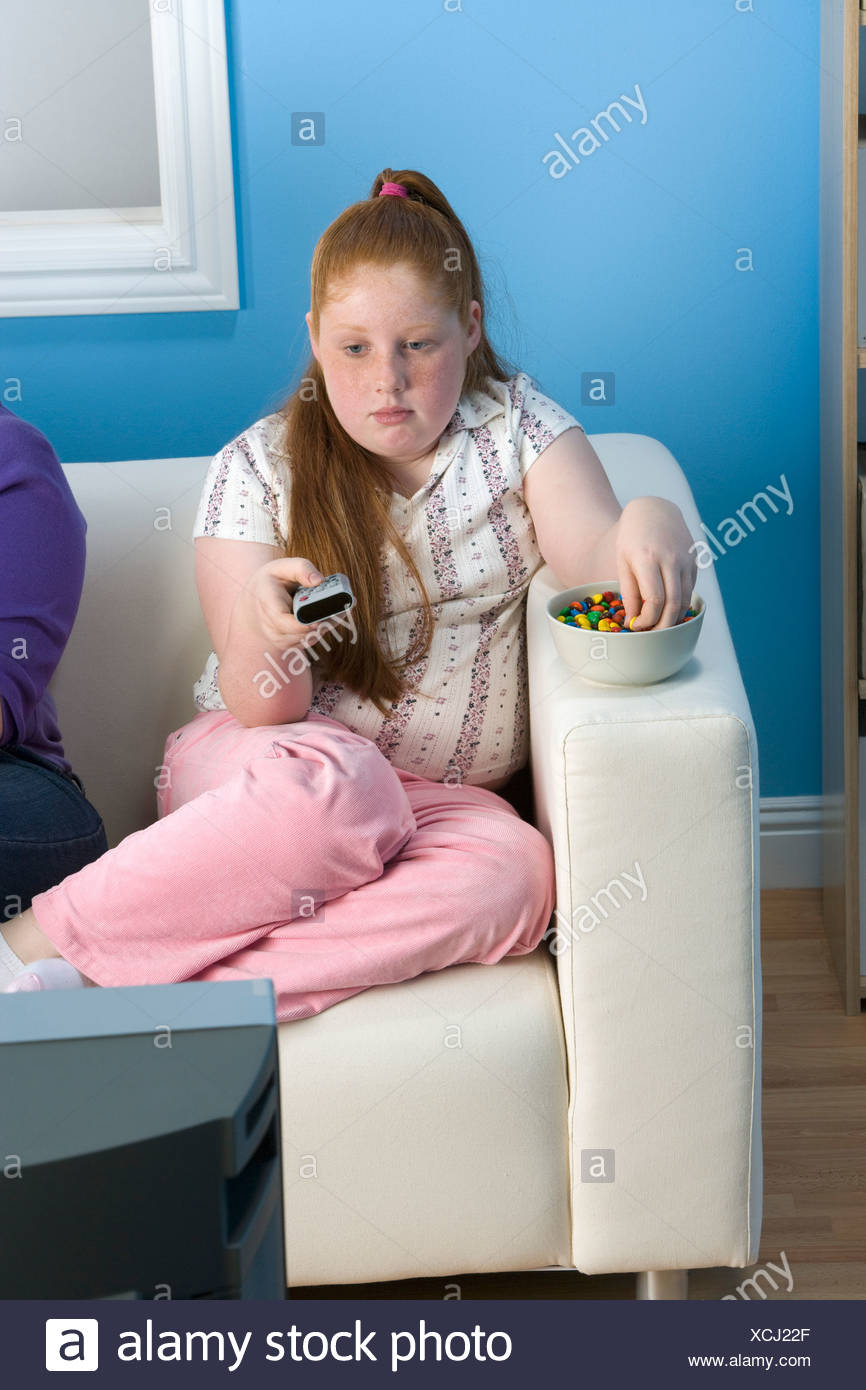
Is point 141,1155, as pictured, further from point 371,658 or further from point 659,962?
point 371,658

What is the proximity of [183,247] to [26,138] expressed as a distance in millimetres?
224

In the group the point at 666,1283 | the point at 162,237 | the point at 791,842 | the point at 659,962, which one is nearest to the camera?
the point at 659,962

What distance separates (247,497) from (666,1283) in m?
0.79

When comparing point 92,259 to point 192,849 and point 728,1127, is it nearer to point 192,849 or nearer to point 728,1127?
point 192,849

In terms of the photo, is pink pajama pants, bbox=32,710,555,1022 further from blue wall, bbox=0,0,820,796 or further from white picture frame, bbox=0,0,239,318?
white picture frame, bbox=0,0,239,318

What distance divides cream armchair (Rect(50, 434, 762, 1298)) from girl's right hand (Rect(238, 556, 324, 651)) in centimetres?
22

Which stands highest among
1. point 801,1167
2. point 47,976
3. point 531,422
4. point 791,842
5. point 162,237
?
point 162,237

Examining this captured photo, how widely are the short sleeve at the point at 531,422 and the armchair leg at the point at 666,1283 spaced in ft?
2.40

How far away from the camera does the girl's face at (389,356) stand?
4.24ft

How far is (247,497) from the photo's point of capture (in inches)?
55.0

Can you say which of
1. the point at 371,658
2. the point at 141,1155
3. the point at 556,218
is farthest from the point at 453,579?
the point at 141,1155

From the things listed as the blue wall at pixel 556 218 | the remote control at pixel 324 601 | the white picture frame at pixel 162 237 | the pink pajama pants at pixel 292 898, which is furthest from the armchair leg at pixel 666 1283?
the white picture frame at pixel 162 237

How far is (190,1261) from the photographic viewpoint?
1.71ft
